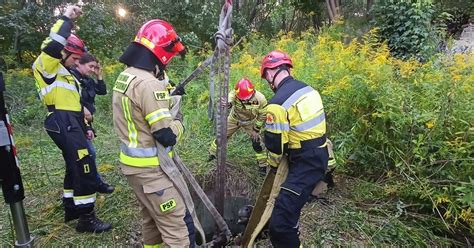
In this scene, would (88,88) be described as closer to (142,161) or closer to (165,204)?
(142,161)

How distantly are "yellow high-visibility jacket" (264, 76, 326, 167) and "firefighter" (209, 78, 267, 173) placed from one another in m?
1.87

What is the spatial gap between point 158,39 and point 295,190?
1669 millimetres

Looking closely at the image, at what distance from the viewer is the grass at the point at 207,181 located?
135 inches

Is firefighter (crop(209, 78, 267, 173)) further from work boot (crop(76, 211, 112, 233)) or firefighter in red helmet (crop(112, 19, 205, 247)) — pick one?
firefighter in red helmet (crop(112, 19, 205, 247))

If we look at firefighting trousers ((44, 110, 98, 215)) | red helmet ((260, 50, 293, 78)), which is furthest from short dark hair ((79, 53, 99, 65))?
red helmet ((260, 50, 293, 78))

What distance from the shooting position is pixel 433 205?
3441mm

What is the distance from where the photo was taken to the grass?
343 cm

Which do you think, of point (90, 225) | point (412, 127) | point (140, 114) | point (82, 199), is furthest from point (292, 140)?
point (90, 225)

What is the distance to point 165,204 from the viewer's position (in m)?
2.49

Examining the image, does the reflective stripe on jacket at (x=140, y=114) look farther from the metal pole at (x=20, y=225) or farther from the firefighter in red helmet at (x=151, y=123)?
the metal pole at (x=20, y=225)

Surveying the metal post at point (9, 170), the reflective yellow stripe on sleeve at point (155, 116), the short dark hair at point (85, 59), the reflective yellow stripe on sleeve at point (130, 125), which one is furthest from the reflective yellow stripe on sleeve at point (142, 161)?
the short dark hair at point (85, 59)

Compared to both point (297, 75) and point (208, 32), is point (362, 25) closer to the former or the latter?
point (208, 32)

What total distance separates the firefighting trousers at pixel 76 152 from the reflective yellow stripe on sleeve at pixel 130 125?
1.06 metres

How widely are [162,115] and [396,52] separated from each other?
958cm
